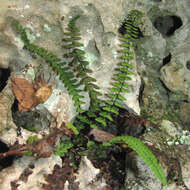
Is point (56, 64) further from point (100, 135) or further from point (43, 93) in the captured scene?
point (100, 135)

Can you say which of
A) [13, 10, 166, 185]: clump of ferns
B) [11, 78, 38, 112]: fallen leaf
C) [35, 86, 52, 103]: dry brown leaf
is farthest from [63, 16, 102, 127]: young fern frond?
[11, 78, 38, 112]: fallen leaf

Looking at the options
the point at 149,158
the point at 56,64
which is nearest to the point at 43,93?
the point at 56,64

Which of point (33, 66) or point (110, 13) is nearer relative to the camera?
point (33, 66)

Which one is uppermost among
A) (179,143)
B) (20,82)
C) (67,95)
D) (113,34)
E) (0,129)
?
(113,34)

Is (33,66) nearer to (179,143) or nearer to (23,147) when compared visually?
(23,147)

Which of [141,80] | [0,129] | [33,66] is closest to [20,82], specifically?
[33,66]

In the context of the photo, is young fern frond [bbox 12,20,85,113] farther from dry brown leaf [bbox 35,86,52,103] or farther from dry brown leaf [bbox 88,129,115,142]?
dry brown leaf [bbox 88,129,115,142]

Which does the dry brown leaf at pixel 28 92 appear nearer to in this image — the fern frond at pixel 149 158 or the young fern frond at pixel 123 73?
the young fern frond at pixel 123 73

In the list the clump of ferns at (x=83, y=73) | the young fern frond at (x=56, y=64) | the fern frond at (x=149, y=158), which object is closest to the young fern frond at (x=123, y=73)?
the clump of ferns at (x=83, y=73)
